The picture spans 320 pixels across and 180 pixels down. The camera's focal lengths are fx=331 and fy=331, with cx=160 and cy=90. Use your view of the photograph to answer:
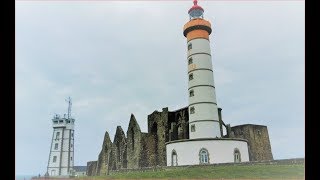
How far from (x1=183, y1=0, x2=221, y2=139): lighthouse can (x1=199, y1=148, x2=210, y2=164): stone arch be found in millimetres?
1308

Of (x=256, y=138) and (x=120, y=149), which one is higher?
(x=256, y=138)

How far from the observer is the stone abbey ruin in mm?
27719

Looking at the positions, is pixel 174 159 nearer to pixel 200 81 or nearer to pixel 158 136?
pixel 158 136

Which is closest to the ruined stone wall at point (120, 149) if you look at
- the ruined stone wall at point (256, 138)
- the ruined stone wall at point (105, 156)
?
the ruined stone wall at point (105, 156)

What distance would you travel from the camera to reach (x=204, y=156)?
23.0 meters

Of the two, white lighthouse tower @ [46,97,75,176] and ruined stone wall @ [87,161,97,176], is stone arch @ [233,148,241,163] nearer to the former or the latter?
ruined stone wall @ [87,161,97,176]

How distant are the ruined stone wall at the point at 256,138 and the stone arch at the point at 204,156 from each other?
5312 millimetres

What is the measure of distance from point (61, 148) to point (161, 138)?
24195mm

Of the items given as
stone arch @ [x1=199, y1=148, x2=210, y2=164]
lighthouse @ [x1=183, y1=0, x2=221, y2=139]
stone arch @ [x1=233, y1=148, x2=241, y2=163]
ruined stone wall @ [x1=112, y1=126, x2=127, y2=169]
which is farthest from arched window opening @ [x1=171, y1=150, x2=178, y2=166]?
ruined stone wall @ [x1=112, y1=126, x2=127, y2=169]

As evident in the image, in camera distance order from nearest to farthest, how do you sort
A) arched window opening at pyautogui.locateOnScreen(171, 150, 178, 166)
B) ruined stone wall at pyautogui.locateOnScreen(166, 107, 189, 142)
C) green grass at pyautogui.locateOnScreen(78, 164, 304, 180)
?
green grass at pyautogui.locateOnScreen(78, 164, 304, 180) → arched window opening at pyautogui.locateOnScreen(171, 150, 178, 166) → ruined stone wall at pyautogui.locateOnScreen(166, 107, 189, 142)

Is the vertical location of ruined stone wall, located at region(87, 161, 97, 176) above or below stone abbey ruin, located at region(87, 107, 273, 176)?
below

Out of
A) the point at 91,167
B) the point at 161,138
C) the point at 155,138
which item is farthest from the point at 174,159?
the point at 91,167
